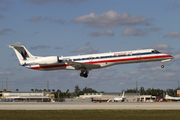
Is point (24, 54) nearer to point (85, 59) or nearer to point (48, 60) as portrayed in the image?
point (48, 60)

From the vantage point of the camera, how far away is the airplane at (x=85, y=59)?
4328 cm

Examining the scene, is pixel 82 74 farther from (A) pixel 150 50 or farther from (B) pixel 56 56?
(A) pixel 150 50

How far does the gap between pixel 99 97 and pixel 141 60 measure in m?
42.7

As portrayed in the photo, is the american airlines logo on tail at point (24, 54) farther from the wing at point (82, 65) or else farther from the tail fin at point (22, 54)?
A: the wing at point (82, 65)

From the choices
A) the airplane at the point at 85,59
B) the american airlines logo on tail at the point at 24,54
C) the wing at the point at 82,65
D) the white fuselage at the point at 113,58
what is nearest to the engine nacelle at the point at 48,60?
the airplane at the point at 85,59

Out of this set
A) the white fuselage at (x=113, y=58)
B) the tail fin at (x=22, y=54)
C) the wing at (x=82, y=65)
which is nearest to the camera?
the white fuselage at (x=113, y=58)

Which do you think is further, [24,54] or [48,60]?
[24,54]

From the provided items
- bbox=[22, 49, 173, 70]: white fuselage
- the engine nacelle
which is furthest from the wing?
the engine nacelle

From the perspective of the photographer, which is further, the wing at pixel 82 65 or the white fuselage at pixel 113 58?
the wing at pixel 82 65

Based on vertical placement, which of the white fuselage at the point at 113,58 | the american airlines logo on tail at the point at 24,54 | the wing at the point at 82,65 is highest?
the american airlines logo on tail at the point at 24,54

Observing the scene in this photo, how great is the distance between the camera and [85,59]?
46.3m

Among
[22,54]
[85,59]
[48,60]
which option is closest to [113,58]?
[85,59]
